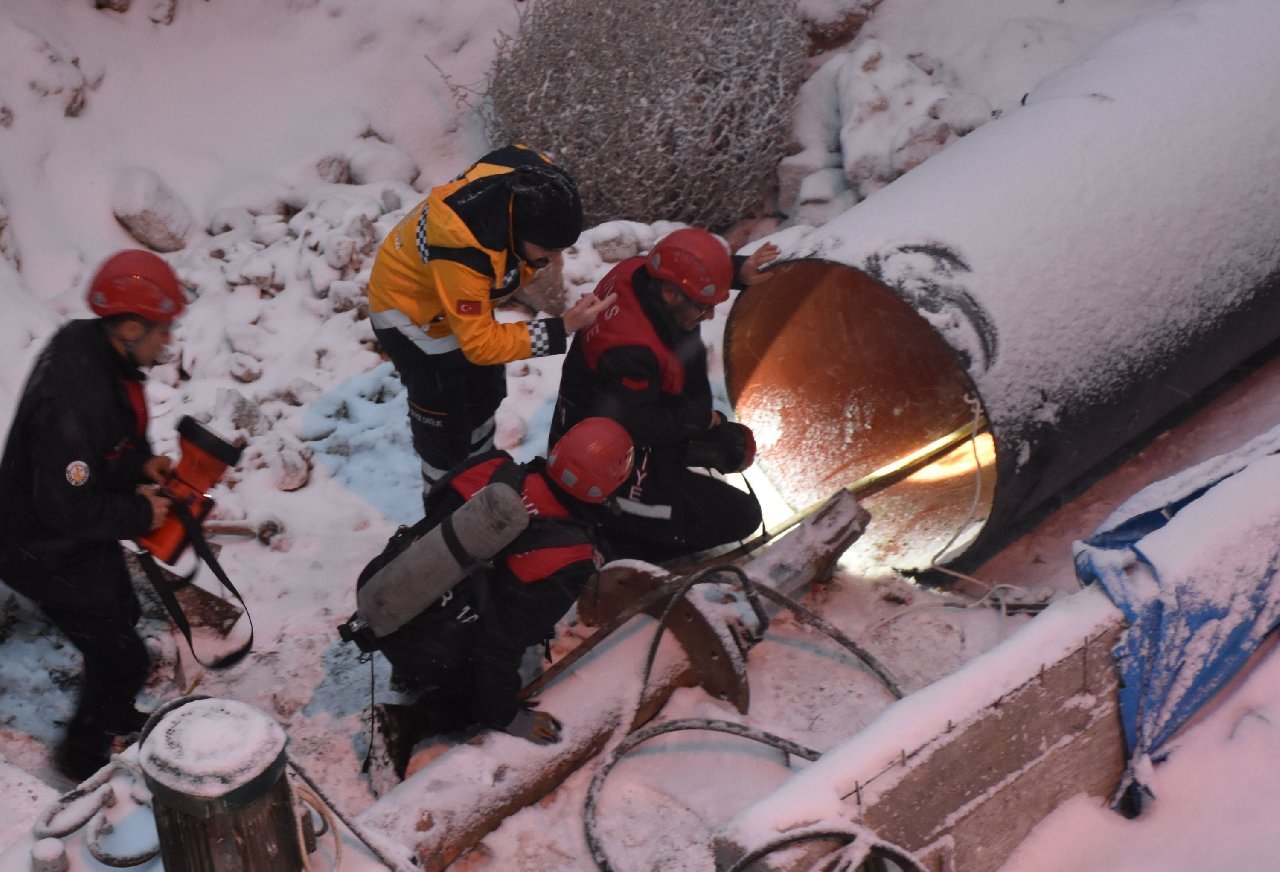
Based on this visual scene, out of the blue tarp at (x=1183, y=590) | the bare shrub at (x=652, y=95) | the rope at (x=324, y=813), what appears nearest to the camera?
the rope at (x=324, y=813)

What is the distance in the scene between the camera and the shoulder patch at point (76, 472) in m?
A: 3.10

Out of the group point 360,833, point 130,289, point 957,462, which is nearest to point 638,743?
point 360,833

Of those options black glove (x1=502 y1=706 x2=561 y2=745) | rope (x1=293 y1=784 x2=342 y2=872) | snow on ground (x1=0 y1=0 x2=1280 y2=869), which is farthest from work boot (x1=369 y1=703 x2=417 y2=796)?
rope (x1=293 y1=784 x2=342 y2=872)

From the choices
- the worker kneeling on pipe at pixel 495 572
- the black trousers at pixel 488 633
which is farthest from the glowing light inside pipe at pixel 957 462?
the black trousers at pixel 488 633

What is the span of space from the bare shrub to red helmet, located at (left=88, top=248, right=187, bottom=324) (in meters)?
2.74

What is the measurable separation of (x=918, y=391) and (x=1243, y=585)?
2.00 meters

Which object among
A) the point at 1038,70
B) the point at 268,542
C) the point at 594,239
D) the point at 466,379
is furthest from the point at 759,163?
the point at 268,542

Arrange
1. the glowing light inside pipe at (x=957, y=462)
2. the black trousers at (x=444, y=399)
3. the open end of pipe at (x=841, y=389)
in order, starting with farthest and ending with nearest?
1. the open end of pipe at (x=841, y=389)
2. the glowing light inside pipe at (x=957, y=462)
3. the black trousers at (x=444, y=399)

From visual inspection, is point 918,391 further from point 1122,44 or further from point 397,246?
point 397,246

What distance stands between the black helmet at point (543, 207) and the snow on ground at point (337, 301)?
4.56 feet

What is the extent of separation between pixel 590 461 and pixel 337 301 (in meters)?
2.58

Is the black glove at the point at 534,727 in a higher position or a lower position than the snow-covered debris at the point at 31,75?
lower

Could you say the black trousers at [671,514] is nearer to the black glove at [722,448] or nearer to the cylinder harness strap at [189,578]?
the black glove at [722,448]

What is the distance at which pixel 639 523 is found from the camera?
4211 mm
